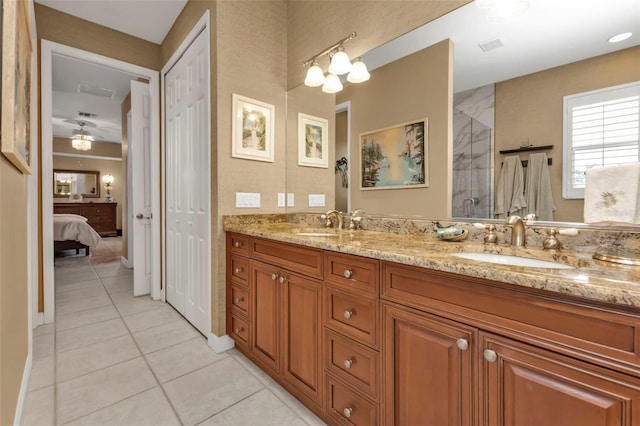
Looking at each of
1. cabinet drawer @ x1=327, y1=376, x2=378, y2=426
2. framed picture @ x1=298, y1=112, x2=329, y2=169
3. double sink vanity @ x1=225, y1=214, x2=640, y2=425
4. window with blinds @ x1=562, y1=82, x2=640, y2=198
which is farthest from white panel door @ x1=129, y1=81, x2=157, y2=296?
window with blinds @ x1=562, y1=82, x2=640, y2=198

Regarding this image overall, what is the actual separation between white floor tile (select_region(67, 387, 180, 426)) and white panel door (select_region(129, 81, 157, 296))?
2.01 meters

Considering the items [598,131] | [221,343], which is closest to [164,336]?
[221,343]

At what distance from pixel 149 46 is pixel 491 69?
11.1 ft

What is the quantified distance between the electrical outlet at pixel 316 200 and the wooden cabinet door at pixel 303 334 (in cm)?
88

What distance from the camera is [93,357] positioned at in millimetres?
2045

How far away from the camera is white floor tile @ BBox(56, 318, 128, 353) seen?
2.23 m

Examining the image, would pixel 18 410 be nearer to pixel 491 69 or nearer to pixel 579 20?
pixel 491 69

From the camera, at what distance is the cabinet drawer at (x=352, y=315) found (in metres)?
1.15

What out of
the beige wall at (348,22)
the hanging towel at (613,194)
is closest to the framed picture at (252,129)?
the beige wall at (348,22)

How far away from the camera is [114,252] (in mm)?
6074

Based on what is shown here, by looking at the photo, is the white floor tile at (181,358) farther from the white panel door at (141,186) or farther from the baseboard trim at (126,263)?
the baseboard trim at (126,263)

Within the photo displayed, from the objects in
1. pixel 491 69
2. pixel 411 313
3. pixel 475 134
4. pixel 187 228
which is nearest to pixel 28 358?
pixel 187 228

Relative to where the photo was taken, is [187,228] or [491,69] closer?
[491,69]

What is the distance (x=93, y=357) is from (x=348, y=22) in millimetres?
2908
